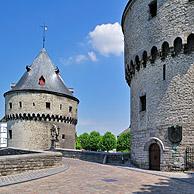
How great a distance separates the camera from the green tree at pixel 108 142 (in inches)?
2571

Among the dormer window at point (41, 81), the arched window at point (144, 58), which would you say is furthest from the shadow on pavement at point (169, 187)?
the dormer window at point (41, 81)

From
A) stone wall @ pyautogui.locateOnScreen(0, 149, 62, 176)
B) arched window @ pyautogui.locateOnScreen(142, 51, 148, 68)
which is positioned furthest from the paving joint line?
arched window @ pyautogui.locateOnScreen(142, 51, 148, 68)

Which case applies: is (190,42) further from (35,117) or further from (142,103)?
(35,117)

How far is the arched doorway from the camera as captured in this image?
17047 mm

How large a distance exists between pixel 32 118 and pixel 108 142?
29.1m

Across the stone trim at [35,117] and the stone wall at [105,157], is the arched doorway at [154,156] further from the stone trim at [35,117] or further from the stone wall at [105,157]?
the stone trim at [35,117]

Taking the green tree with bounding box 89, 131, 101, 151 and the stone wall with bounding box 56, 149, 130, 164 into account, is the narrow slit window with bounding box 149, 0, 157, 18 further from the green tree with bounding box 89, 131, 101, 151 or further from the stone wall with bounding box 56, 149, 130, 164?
the green tree with bounding box 89, 131, 101, 151

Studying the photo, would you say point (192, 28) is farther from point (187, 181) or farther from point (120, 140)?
point (120, 140)

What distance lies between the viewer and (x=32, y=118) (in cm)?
3888

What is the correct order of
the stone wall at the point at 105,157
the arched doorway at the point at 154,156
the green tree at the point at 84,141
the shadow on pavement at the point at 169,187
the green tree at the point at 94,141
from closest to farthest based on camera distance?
the shadow on pavement at the point at 169,187 < the arched doorway at the point at 154,156 < the stone wall at the point at 105,157 < the green tree at the point at 94,141 < the green tree at the point at 84,141

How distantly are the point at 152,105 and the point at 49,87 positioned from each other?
24838 millimetres

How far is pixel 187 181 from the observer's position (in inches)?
474

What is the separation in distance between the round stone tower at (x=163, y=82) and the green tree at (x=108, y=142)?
1821 inches

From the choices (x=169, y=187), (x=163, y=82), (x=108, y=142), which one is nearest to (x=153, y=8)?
(x=163, y=82)
